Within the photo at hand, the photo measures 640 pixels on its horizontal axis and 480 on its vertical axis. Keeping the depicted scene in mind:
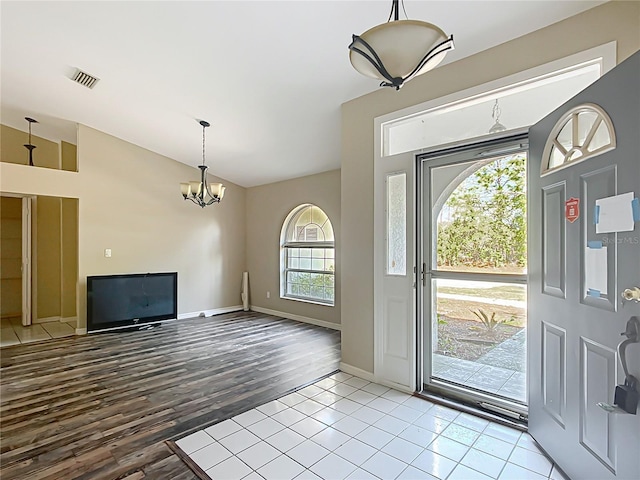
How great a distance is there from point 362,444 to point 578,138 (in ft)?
7.61

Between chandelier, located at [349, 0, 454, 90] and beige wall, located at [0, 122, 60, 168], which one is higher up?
beige wall, located at [0, 122, 60, 168]

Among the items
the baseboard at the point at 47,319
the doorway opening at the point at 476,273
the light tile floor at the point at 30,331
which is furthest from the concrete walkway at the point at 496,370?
the baseboard at the point at 47,319

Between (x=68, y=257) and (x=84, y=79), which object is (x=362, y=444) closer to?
(x=84, y=79)

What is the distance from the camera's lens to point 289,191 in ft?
21.1

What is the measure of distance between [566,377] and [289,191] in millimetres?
5201

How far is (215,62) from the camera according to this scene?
3.27 m

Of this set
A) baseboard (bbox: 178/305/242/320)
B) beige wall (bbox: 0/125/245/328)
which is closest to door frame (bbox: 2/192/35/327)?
beige wall (bbox: 0/125/245/328)

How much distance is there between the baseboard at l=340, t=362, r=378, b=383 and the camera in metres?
3.37

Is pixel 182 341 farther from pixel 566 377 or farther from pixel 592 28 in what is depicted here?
pixel 592 28

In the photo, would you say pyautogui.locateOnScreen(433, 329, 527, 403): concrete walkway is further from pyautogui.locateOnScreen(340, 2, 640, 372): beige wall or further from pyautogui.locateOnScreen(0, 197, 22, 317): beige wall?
pyautogui.locateOnScreen(0, 197, 22, 317): beige wall

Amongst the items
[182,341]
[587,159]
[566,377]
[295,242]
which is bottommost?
[182,341]

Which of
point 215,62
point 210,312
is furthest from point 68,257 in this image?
point 215,62

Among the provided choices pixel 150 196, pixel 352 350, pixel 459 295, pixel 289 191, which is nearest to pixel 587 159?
pixel 459 295

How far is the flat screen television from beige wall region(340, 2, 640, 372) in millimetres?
3674
